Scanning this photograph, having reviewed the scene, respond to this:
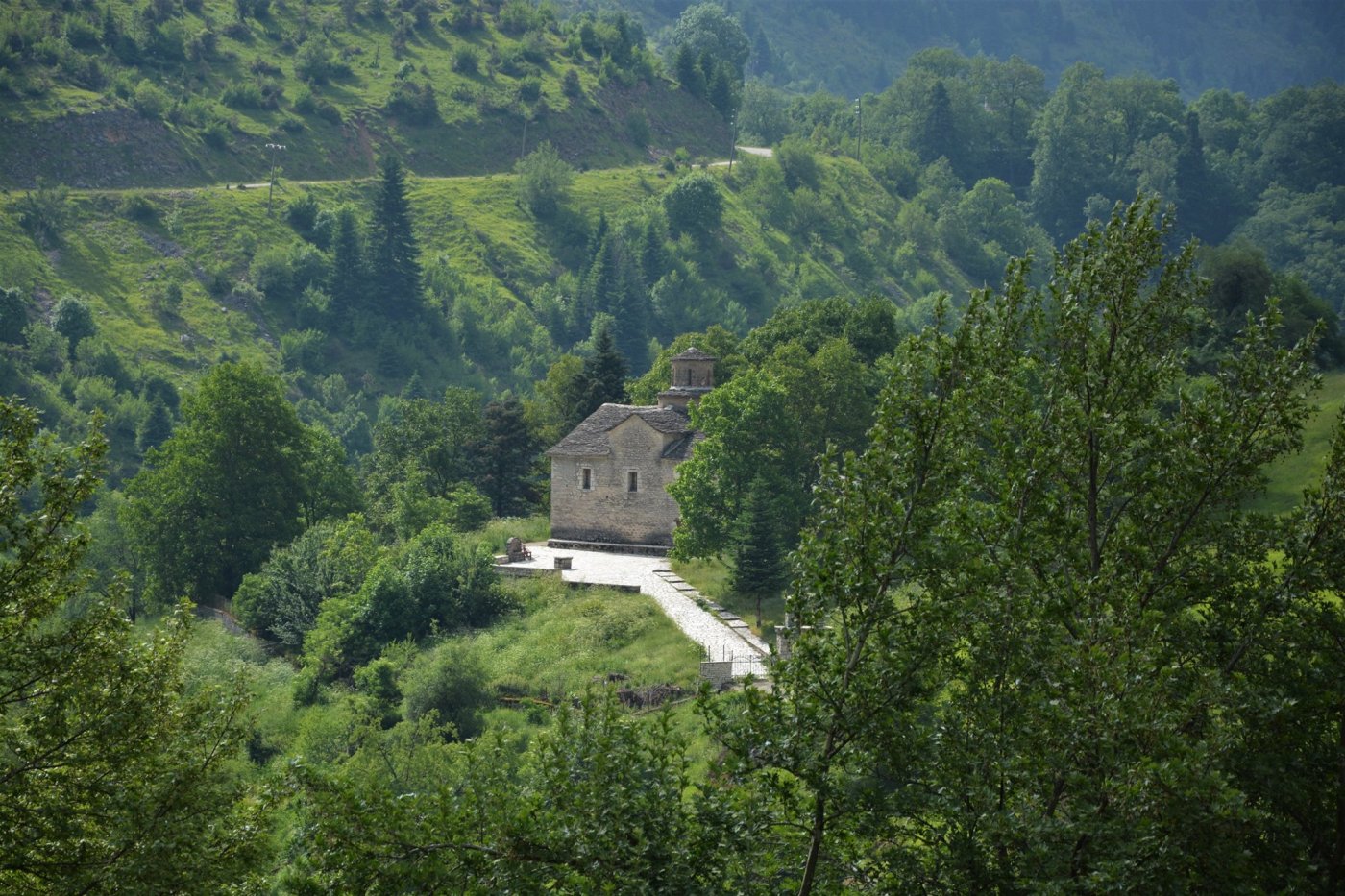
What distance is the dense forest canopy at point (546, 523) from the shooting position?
1418cm

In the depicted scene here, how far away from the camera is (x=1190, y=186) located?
562 feet

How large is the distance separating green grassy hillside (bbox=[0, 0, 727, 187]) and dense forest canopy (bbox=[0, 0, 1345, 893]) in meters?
0.51

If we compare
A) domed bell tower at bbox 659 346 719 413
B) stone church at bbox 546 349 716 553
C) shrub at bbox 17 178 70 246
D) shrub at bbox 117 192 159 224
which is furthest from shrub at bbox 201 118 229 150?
stone church at bbox 546 349 716 553

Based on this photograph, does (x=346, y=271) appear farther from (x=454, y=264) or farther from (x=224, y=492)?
(x=224, y=492)

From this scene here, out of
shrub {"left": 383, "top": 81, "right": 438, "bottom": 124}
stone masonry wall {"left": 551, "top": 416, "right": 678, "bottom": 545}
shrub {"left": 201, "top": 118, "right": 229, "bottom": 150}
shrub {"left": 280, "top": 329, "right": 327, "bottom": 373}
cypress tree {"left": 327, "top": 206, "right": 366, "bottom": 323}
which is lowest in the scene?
stone masonry wall {"left": 551, "top": 416, "right": 678, "bottom": 545}

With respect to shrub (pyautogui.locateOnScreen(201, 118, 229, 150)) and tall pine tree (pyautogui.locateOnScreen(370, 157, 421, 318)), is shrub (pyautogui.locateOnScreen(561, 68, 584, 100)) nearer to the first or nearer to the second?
tall pine tree (pyautogui.locateOnScreen(370, 157, 421, 318))

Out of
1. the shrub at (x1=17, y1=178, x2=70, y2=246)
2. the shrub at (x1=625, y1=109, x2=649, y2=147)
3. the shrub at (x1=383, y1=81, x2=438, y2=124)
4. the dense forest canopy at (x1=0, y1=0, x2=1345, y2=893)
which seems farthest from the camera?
the shrub at (x1=625, y1=109, x2=649, y2=147)

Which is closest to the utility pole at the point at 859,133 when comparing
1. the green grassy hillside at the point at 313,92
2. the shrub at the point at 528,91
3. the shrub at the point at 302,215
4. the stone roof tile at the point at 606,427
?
the green grassy hillside at the point at 313,92


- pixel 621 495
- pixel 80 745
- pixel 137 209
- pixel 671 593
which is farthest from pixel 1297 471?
pixel 137 209

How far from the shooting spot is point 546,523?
58.9 meters

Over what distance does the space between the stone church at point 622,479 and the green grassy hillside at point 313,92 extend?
7478 cm

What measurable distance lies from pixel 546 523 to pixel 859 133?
416 feet

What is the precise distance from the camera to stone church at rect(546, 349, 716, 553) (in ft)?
174

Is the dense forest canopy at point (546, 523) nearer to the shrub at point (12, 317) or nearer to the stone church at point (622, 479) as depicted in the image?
the shrub at point (12, 317)
